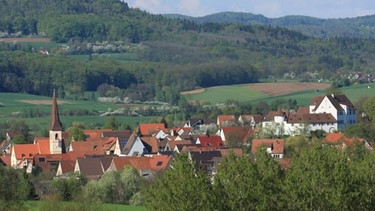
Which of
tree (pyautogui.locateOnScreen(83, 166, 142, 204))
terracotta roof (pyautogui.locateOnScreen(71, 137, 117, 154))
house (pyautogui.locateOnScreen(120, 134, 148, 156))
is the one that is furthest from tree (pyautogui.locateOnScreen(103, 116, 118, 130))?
tree (pyautogui.locateOnScreen(83, 166, 142, 204))

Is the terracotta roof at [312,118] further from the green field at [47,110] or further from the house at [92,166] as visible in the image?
the house at [92,166]

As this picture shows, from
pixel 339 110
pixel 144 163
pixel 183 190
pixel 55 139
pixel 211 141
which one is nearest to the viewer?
pixel 183 190

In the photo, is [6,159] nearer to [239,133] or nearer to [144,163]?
[144,163]

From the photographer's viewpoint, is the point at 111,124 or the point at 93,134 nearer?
Result: the point at 93,134

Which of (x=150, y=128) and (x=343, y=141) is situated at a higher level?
(x=343, y=141)

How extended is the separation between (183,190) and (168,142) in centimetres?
4580

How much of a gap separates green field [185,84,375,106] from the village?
918 inches

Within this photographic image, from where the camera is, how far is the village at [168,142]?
76062 millimetres

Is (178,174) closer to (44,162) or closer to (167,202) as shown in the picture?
(167,202)

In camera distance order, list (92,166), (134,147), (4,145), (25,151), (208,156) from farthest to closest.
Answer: (4,145)
(25,151)
(134,147)
(208,156)
(92,166)

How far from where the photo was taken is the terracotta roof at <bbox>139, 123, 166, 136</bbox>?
327ft

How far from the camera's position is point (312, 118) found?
3775 inches

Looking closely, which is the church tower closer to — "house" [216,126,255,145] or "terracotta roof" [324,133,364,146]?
"house" [216,126,255,145]

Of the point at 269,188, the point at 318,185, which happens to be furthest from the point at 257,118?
the point at 318,185
